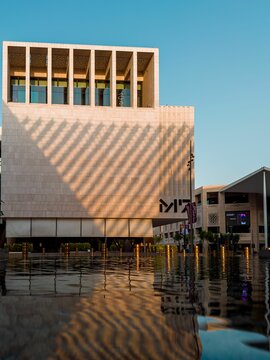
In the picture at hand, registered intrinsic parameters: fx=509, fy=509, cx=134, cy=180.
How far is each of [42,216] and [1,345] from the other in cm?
5538

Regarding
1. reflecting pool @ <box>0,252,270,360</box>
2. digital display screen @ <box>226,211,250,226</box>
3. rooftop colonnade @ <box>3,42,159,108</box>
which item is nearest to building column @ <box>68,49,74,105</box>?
rooftop colonnade @ <box>3,42,159,108</box>

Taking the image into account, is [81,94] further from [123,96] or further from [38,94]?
[38,94]

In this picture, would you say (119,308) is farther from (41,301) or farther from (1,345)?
(1,345)

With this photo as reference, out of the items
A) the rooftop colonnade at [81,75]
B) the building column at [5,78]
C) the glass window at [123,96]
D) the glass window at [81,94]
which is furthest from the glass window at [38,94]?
the glass window at [123,96]

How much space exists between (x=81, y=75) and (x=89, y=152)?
1217 cm

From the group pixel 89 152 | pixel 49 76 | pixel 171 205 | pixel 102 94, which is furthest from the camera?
pixel 102 94

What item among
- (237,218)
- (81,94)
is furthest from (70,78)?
(237,218)

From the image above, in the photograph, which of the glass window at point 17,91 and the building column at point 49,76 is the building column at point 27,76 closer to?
the glass window at point 17,91

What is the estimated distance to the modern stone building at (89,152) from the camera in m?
58.8

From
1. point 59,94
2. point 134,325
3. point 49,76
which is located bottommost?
point 134,325

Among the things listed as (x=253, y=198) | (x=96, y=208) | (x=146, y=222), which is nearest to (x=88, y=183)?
(x=96, y=208)

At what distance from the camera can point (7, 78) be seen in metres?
58.9

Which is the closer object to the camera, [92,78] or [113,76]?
[92,78]

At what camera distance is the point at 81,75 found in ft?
217
